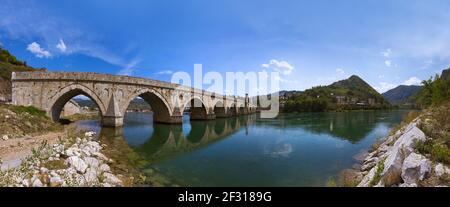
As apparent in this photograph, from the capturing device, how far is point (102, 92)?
2111cm

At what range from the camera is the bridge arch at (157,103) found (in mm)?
24897

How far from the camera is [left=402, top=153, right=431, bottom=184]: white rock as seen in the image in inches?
186

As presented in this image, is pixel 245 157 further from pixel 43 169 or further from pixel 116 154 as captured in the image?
pixel 43 169

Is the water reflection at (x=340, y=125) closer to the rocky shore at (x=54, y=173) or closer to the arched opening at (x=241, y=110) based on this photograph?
the rocky shore at (x=54, y=173)

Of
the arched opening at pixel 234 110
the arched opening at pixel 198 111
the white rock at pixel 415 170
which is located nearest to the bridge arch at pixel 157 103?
→ the arched opening at pixel 198 111

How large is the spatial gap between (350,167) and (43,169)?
448 inches

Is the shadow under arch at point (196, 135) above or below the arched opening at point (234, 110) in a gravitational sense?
below

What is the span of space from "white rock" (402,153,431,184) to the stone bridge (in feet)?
71.4

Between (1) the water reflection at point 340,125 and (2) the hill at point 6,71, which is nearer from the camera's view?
(1) the water reflection at point 340,125

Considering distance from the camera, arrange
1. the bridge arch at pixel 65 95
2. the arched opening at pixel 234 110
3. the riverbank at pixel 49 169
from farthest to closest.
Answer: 1. the arched opening at pixel 234 110
2. the bridge arch at pixel 65 95
3. the riverbank at pixel 49 169

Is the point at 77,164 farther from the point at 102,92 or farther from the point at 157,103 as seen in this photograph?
the point at 157,103

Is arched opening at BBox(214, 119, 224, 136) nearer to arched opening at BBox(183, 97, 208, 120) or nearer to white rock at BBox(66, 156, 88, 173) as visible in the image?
arched opening at BBox(183, 97, 208, 120)

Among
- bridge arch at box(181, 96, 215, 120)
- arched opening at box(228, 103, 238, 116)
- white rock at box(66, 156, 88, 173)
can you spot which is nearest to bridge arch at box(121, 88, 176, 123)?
bridge arch at box(181, 96, 215, 120)
